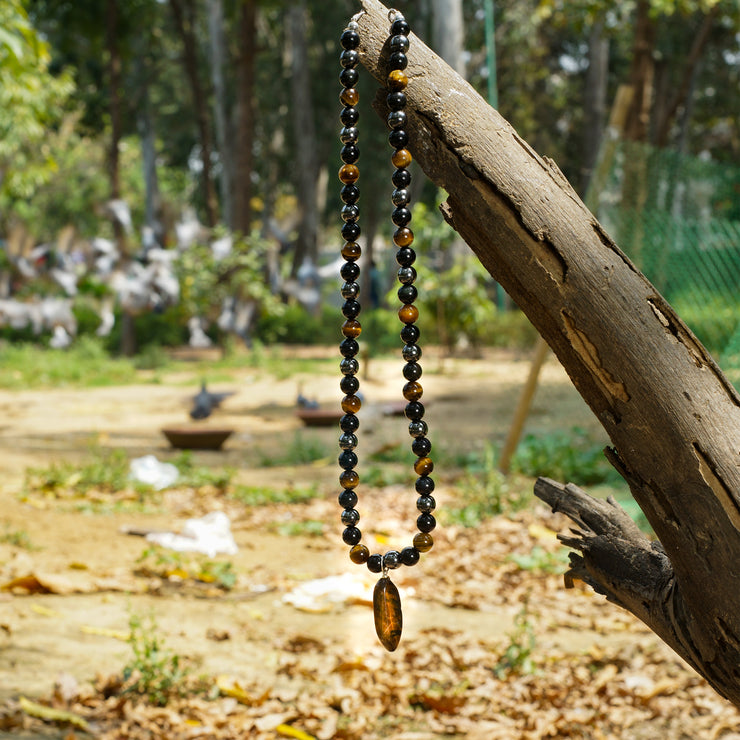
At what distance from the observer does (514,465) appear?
23.0 feet

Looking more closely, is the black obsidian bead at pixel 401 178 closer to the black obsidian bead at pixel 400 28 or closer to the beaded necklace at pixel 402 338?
the beaded necklace at pixel 402 338

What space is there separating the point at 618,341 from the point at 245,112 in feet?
52.5

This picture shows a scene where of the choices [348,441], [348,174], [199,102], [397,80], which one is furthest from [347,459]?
[199,102]

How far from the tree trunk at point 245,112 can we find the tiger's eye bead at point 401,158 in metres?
15.2

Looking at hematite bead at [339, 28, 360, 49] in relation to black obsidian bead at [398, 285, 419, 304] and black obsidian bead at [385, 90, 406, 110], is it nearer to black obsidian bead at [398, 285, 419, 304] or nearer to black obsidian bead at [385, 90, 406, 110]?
black obsidian bead at [385, 90, 406, 110]

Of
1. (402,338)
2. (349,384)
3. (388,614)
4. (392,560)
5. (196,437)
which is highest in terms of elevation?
(402,338)

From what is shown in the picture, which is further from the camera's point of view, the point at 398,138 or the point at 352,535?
the point at 352,535

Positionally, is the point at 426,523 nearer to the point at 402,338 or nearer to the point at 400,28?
the point at 402,338

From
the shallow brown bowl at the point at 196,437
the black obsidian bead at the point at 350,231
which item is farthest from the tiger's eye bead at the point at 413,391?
the shallow brown bowl at the point at 196,437

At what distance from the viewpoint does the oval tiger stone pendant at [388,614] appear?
188cm

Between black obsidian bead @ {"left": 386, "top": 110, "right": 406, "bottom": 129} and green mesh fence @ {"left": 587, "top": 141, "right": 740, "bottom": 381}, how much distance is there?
15.6 ft

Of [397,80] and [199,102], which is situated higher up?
[199,102]

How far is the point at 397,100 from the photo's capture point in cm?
154

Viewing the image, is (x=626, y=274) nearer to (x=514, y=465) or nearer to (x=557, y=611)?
(x=557, y=611)
